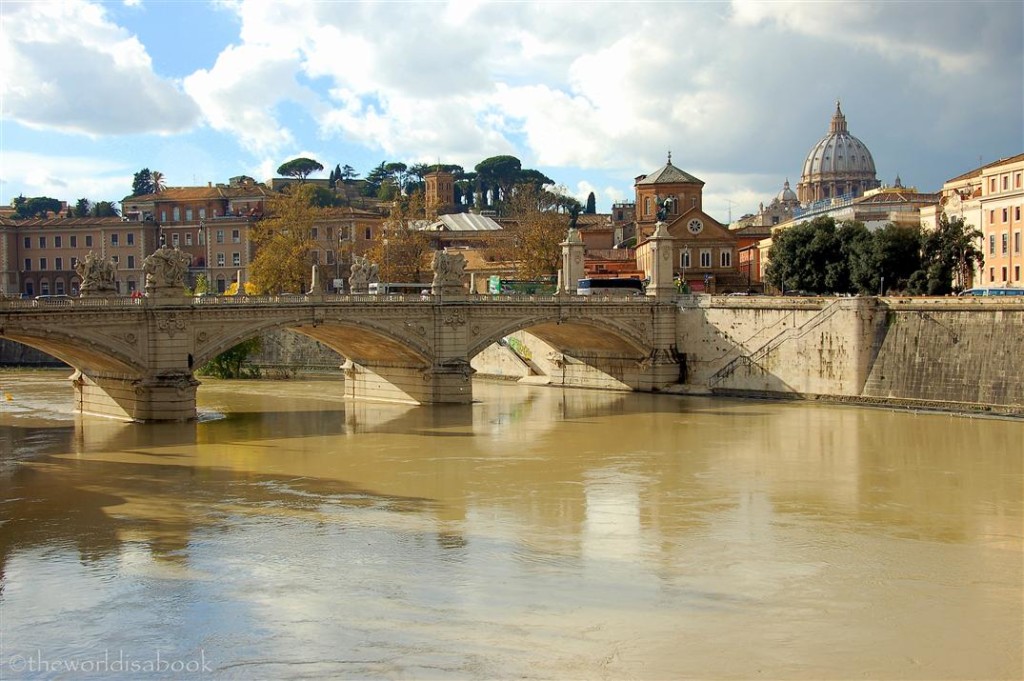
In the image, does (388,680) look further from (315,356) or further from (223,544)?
(315,356)

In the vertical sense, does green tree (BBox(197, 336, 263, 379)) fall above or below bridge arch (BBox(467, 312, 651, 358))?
below

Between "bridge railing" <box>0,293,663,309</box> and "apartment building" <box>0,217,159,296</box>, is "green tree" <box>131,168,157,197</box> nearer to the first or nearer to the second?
"apartment building" <box>0,217,159,296</box>

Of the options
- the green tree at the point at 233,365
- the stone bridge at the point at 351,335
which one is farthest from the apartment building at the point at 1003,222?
the green tree at the point at 233,365

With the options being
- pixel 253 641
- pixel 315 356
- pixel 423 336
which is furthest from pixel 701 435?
pixel 315 356

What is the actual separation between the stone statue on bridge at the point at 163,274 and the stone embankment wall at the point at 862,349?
21.7 meters

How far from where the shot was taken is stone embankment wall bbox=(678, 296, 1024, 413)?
128 ft

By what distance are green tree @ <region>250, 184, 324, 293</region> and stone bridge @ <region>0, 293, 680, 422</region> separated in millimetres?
18064

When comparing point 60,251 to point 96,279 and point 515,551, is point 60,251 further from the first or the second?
point 515,551

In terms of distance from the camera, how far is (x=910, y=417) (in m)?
38.7

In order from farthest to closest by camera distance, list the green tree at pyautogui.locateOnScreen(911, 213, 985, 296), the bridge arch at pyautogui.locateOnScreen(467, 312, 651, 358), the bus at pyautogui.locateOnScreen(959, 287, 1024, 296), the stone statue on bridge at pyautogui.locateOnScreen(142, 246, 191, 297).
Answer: the green tree at pyautogui.locateOnScreen(911, 213, 985, 296), the bridge arch at pyautogui.locateOnScreen(467, 312, 651, 358), the bus at pyautogui.locateOnScreen(959, 287, 1024, 296), the stone statue on bridge at pyautogui.locateOnScreen(142, 246, 191, 297)

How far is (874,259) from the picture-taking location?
53.8 metres

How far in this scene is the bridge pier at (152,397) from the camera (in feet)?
123

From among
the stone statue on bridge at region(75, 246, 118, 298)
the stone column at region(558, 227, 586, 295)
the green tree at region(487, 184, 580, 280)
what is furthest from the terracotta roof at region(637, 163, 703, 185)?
the stone statue on bridge at region(75, 246, 118, 298)

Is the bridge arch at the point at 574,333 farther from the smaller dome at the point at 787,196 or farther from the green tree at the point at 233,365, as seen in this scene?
the smaller dome at the point at 787,196
